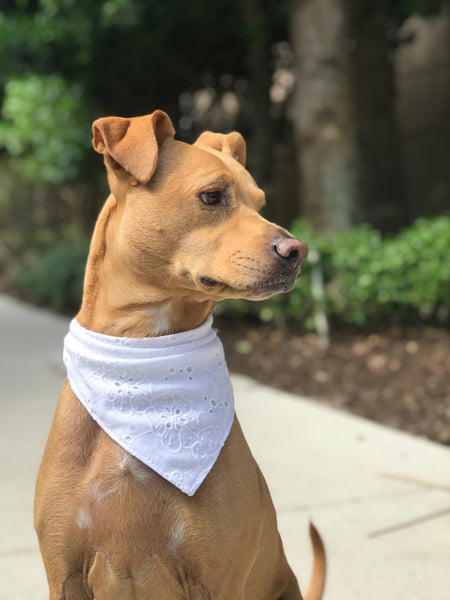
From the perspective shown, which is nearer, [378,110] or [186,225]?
[186,225]

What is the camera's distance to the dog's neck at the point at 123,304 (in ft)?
6.52

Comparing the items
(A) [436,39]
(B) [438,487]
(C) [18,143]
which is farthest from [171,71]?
(B) [438,487]

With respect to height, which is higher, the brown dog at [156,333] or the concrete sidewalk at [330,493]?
the brown dog at [156,333]

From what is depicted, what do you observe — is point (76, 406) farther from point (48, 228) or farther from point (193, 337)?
point (48, 228)

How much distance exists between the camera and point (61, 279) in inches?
456

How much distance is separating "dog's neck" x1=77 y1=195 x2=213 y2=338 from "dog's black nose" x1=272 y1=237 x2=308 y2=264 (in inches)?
12.6

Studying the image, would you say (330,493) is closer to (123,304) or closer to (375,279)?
(123,304)

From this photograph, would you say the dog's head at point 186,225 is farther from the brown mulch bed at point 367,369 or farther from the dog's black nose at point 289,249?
the brown mulch bed at point 367,369

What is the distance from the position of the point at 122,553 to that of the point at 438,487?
259 cm

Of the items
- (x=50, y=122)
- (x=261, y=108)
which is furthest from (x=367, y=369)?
(x=50, y=122)

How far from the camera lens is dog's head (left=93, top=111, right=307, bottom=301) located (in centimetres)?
183

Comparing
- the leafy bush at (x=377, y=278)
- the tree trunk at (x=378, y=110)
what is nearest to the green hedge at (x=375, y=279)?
the leafy bush at (x=377, y=278)

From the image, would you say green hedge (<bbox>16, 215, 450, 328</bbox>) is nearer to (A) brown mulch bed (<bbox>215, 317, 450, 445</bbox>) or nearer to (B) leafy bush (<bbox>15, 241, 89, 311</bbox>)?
(A) brown mulch bed (<bbox>215, 317, 450, 445</bbox>)

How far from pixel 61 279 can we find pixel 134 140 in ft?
32.6
